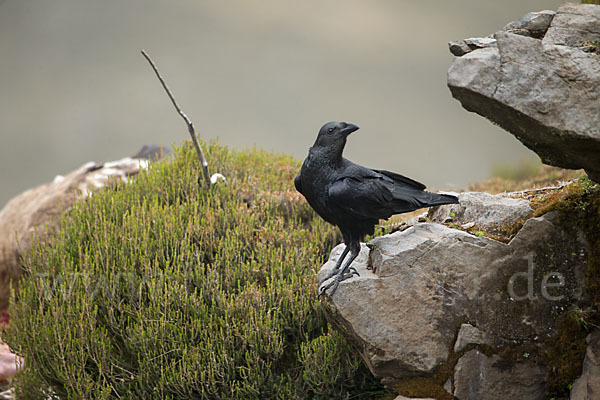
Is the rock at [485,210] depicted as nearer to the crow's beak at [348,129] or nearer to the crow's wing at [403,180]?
the crow's wing at [403,180]

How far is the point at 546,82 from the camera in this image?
2.54m

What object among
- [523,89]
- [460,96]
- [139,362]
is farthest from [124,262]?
[523,89]

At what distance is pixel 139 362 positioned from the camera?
3.72m

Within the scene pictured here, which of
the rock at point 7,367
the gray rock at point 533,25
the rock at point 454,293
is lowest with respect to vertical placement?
the rock at point 7,367

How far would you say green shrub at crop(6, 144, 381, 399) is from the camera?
12.1 ft

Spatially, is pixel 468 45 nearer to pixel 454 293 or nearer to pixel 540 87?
pixel 540 87

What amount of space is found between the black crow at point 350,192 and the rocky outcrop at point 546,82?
74cm

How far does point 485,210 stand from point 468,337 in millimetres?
884

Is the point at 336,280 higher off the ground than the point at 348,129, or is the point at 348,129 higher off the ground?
the point at 348,129

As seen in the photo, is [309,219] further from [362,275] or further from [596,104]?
[596,104]

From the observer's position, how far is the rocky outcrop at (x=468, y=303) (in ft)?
9.73

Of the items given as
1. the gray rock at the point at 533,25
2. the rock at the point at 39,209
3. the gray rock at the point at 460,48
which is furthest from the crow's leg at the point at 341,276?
the rock at the point at 39,209

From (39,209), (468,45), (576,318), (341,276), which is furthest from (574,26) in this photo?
(39,209)

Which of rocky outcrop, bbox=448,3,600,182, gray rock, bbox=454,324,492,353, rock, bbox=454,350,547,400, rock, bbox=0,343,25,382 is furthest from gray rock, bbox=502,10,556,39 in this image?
rock, bbox=0,343,25,382
